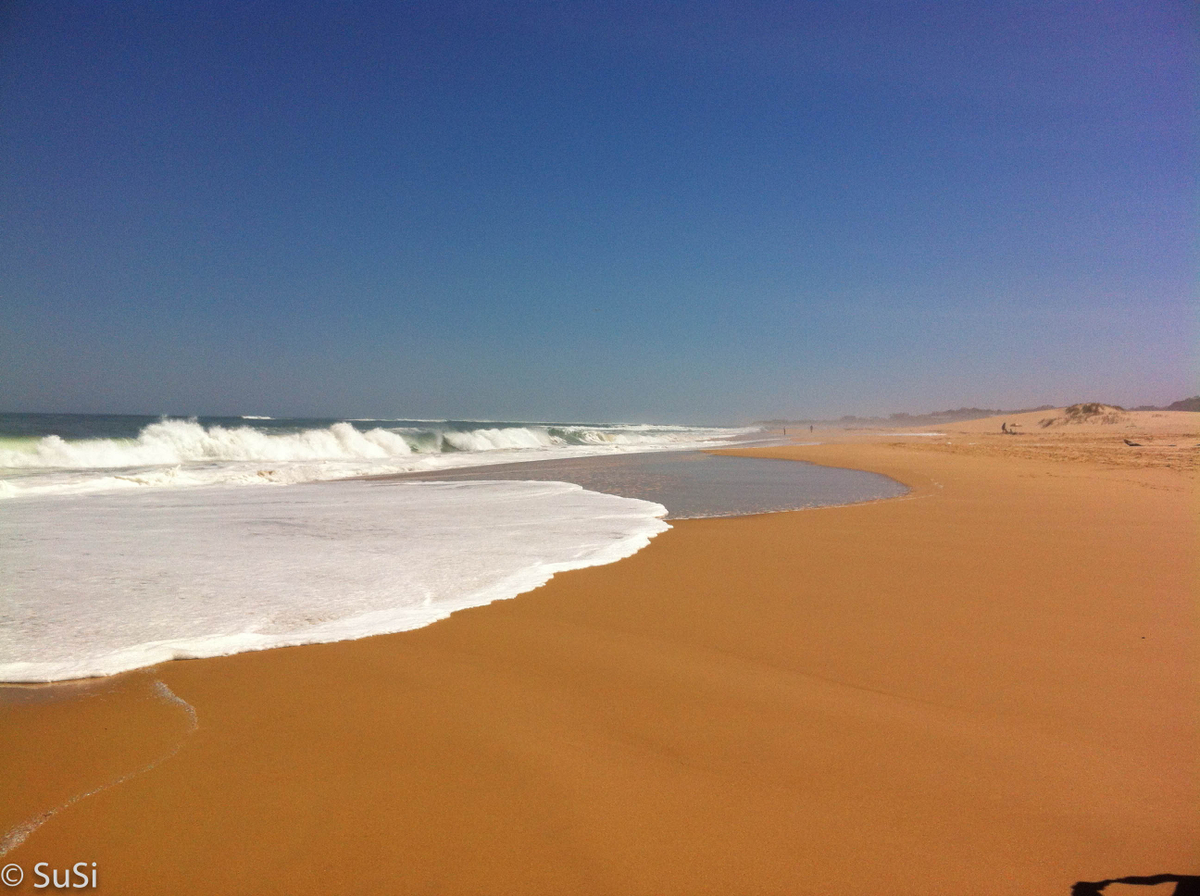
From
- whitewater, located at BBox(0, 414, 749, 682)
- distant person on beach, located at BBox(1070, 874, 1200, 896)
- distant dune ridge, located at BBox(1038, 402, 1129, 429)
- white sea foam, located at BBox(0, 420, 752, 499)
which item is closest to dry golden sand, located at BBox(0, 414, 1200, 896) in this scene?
distant person on beach, located at BBox(1070, 874, 1200, 896)

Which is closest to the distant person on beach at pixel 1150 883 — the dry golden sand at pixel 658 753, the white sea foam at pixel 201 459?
the dry golden sand at pixel 658 753

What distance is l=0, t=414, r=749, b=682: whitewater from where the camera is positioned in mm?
3609

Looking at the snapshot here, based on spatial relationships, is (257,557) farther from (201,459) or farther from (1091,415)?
(1091,415)

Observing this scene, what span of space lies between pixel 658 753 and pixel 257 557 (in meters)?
4.60

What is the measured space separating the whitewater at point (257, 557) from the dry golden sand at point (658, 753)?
40 cm

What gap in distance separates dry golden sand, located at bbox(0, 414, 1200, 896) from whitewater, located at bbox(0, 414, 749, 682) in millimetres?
401

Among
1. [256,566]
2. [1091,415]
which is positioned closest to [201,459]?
[256,566]

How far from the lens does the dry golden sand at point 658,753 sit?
1818 mm

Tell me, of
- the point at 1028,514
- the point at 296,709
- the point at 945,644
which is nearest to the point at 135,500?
the point at 296,709

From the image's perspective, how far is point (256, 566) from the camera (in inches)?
206

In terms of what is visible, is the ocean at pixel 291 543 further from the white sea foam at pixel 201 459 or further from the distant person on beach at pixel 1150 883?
the distant person on beach at pixel 1150 883

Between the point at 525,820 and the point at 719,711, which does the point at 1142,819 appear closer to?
the point at 719,711

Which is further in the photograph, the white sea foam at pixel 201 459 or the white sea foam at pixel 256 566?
the white sea foam at pixel 201 459

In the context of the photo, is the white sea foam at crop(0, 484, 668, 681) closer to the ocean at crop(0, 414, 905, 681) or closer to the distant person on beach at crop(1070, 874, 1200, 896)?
the ocean at crop(0, 414, 905, 681)
